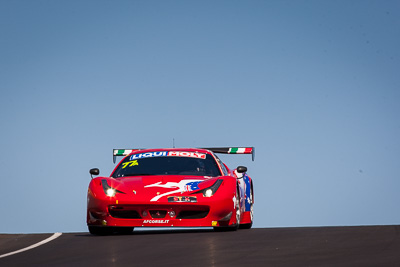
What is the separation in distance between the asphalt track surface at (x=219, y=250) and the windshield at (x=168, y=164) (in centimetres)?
193

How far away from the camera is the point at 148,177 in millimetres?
12773

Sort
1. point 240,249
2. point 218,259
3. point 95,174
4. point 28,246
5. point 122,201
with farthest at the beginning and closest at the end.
→ 1. point 95,174
2. point 122,201
3. point 28,246
4. point 240,249
5. point 218,259

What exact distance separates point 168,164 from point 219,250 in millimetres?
4937

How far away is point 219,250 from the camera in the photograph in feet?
Result: 28.9

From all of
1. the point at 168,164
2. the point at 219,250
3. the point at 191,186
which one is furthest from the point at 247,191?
the point at 219,250

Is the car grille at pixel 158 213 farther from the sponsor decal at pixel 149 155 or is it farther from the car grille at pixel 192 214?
the sponsor decal at pixel 149 155

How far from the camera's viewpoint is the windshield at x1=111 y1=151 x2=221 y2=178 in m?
13.4

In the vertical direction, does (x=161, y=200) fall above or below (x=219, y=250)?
above

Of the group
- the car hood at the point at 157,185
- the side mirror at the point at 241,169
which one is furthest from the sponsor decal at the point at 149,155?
the side mirror at the point at 241,169

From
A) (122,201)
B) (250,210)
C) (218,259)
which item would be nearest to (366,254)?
(218,259)

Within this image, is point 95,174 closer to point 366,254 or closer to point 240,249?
point 240,249

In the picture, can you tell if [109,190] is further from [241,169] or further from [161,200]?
[241,169]

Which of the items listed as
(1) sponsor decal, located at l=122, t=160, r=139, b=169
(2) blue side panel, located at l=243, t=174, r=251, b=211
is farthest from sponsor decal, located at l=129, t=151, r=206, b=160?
(2) blue side panel, located at l=243, t=174, r=251, b=211

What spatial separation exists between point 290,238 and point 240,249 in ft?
5.77
